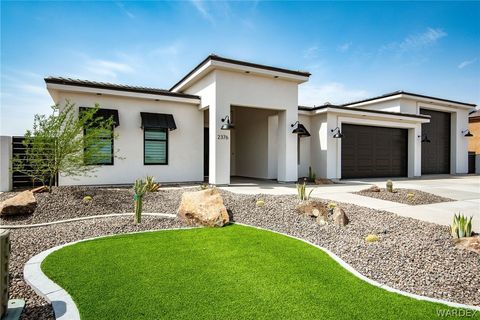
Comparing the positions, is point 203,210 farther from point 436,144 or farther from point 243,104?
point 436,144

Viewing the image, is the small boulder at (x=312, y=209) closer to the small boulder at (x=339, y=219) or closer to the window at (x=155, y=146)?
the small boulder at (x=339, y=219)

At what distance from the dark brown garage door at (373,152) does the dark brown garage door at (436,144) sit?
332 centimetres

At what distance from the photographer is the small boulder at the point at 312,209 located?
677 centimetres

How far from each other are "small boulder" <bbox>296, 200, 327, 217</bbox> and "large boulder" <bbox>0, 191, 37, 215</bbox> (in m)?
6.57

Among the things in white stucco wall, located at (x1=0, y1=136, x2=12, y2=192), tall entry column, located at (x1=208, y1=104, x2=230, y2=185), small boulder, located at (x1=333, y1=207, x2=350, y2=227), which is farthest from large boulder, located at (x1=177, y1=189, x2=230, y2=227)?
white stucco wall, located at (x1=0, y1=136, x2=12, y2=192)

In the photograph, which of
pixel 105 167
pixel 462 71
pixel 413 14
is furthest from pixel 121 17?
pixel 462 71

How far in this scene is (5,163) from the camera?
10695 mm

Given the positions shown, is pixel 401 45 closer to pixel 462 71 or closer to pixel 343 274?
pixel 462 71

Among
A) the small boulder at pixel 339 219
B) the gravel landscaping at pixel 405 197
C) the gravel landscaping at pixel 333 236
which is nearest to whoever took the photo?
the gravel landscaping at pixel 333 236

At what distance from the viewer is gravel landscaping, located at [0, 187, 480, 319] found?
361 cm

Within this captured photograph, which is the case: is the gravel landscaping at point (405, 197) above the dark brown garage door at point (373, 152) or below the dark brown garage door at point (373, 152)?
below

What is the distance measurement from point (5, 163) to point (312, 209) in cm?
1123

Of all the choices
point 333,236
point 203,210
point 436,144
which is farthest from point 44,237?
point 436,144

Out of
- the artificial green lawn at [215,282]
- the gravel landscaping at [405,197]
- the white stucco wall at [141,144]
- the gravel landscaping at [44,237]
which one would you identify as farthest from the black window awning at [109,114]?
the gravel landscaping at [405,197]
